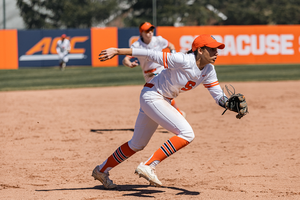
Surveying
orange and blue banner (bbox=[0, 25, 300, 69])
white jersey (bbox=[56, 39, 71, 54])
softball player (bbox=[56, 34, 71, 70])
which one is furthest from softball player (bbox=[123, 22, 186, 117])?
orange and blue banner (bbox=[0, 25, 300, 69])

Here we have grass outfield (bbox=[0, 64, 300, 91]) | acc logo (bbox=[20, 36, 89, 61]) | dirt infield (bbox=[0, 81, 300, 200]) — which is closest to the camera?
dirt infield (bbox=[0, 81, 300, 200])

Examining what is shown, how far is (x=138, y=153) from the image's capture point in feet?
20.2

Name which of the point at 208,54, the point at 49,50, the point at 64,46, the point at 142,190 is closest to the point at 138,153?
the point at 142,190

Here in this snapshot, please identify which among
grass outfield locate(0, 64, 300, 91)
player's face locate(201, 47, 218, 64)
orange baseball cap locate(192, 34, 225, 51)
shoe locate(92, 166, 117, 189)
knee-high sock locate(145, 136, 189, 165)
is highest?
orange baseball cap locate(192, 34, 225, 51)

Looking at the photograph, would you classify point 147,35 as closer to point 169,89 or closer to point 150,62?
point 150,62

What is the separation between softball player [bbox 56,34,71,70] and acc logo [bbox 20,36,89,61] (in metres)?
1.00

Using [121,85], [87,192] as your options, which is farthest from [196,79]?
[121,85]

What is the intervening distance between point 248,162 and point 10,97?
Result: 8460 mm

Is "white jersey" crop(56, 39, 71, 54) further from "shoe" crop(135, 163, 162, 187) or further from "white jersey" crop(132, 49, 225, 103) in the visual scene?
"shoe" crop(135, 163, 162, 187)

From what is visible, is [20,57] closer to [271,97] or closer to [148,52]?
[271,97]

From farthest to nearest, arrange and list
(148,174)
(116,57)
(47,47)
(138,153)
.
A: (47,47)
(116,57)
(138,153)
(148,174)

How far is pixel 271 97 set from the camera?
37.4 ft

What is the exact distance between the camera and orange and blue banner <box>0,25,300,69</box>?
22.3 m

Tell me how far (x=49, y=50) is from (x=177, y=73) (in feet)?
63.3
